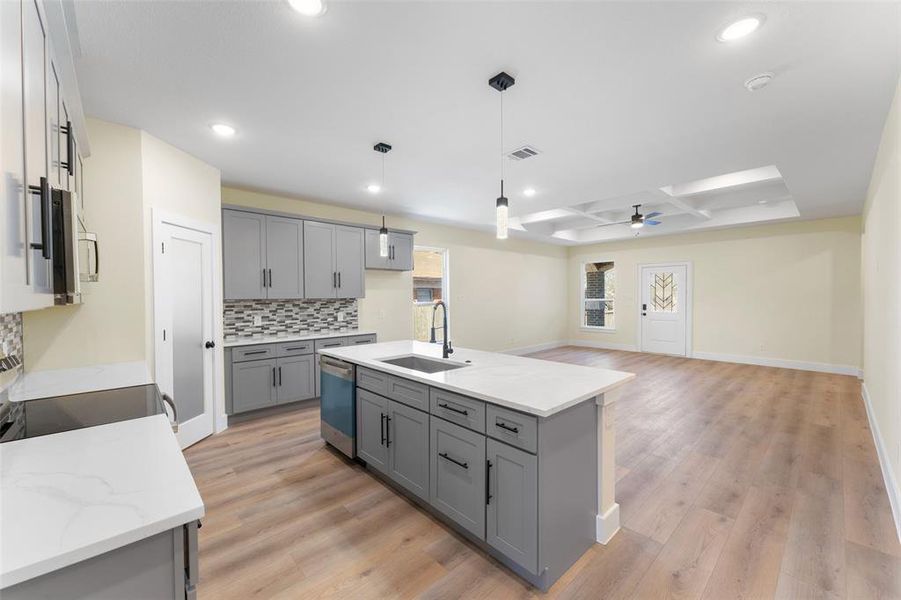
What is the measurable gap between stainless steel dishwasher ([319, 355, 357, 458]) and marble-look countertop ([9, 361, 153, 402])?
1223 millimetres

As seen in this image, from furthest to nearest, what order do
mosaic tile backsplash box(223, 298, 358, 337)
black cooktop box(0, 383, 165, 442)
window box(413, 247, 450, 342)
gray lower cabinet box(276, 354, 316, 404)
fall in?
window box(413, 247, 450, 342)
mosaic tile backsplash box(223, 298, 358, 337)
gray lower cabinet box(276, 354, 316, 404)
black cooktop box(0, 383, 165, 442)

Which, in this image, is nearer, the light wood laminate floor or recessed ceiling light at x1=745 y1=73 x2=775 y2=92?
the light wood laminate floor

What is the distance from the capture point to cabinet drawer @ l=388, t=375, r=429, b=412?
2275mm

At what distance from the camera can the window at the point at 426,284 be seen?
6520 mm

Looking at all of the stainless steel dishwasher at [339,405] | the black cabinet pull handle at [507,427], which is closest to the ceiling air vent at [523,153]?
the stainless steel dishwasher at [339,405]

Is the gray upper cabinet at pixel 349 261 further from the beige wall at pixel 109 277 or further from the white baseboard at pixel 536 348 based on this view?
the white baseboard at pixel 536 348

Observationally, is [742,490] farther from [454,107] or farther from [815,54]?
[454,107]

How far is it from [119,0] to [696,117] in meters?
3.42

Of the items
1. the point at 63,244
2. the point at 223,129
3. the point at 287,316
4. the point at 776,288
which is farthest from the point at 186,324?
the point at 776,288

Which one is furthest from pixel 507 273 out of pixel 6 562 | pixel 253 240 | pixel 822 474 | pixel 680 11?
pixel 6 562

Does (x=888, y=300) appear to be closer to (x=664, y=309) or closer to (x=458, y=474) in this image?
(x=458, y=474)

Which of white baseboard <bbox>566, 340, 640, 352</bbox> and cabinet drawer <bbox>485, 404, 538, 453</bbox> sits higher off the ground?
cabinet drawer <bbox>485, 404, 538, 453</bbox>

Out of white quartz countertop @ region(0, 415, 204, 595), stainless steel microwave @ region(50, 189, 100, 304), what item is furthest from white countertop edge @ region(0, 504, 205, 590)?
stainless steel microwave @ region(50, 189, 100, 304)

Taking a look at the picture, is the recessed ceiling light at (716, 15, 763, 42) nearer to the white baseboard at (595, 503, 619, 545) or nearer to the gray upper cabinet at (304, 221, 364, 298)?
the white baseboard at (595, 503, 619, 545)
